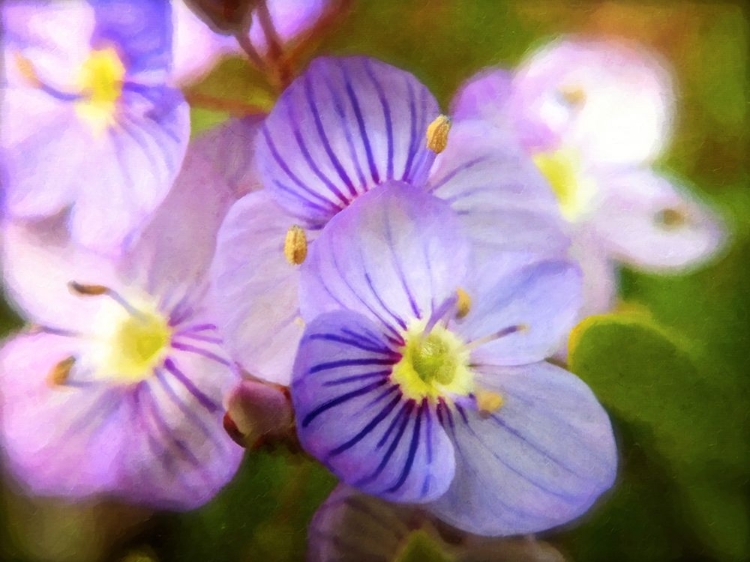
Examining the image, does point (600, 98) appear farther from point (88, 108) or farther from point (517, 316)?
point (88, 108)

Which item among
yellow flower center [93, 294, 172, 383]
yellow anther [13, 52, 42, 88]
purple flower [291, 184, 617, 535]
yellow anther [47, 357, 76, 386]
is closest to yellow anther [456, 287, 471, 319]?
purple flower [291, 184, 617, 535]

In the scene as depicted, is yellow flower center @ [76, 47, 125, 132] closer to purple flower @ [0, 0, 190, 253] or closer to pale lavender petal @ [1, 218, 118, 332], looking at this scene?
purple flower @ [0, 0, 190, 253]

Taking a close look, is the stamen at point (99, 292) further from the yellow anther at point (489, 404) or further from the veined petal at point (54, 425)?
the yellow anther at point (489, 404)

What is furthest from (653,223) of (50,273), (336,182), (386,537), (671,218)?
(50,273)

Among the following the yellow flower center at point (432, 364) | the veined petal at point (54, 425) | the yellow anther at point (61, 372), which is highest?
the yellow flower center at point (432, 364)

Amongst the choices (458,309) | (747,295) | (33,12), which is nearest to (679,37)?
(747,295)

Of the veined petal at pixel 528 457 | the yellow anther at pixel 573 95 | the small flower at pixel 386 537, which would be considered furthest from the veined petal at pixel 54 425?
the yellow anther at pixel 573 95
